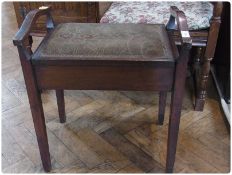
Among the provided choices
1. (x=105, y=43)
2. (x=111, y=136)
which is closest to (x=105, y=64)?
(x=105, y=43)

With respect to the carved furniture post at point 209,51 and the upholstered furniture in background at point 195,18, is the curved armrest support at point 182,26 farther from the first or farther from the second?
the carved furniture post at point 209,51

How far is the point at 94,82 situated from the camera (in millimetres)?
783

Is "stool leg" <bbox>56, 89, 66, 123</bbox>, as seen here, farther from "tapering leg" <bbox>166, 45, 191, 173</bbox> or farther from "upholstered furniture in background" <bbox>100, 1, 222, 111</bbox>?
"tapering leg" <bbox>166, 45, 191, 173</bbox>

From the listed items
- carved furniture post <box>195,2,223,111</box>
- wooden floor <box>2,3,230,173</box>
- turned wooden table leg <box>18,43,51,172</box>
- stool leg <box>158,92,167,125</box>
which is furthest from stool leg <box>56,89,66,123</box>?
carved furniture post <box>195,2,223,111</box>

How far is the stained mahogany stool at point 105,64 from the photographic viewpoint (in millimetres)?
738

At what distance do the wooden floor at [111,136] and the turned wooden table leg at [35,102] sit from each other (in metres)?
0.09

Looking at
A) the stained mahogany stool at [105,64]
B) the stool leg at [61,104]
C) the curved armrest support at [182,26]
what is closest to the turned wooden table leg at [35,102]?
the stained mahogany stool at [105,64]

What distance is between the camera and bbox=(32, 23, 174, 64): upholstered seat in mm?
750

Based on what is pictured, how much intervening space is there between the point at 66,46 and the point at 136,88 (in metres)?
0.21

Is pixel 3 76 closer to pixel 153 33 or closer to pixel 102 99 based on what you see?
pixel 102 99

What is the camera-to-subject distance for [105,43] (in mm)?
819

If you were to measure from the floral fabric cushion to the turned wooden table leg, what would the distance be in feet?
1.56

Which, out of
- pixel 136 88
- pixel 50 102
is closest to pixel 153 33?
pixel 136 88

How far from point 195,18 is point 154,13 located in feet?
0.53
